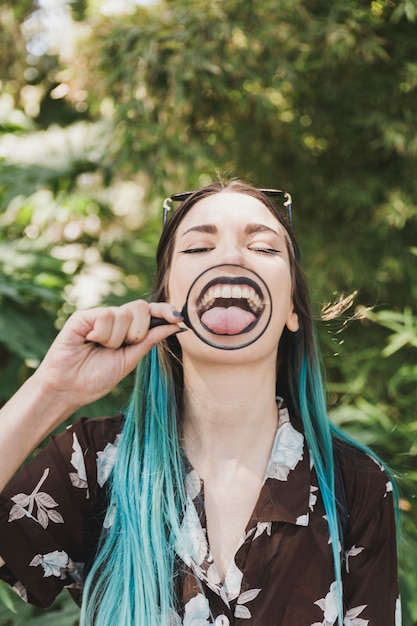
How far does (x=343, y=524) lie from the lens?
113 cm

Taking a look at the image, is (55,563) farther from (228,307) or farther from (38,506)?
(228,307)

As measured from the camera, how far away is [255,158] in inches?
102

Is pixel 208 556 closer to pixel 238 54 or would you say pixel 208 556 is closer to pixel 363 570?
pixel 363 570

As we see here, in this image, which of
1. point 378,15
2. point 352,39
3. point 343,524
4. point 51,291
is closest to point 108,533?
point 343,524

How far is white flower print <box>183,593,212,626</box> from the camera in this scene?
3.34 ft

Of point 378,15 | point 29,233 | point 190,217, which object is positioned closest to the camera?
point 190,217

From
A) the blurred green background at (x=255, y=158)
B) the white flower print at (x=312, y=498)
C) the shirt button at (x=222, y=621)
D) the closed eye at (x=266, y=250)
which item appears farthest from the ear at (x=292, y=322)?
the blurred green background at (x=255, y=158)

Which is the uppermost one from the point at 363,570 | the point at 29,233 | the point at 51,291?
the point at 29,233

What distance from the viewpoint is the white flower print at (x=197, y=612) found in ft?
3.34

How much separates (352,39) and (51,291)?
1.12 metres

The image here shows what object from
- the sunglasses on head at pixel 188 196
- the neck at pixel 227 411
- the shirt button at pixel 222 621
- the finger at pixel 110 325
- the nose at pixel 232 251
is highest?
the sunglasses on head at pixel 188 196

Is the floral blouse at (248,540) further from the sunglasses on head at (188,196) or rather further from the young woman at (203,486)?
the sunglasses on head at (188,196)

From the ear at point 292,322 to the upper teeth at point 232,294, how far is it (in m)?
0.17

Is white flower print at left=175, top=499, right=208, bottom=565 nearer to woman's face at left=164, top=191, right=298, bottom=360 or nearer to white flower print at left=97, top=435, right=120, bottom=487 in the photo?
white flower print at left=97, top=435, right=120, bottom=487
